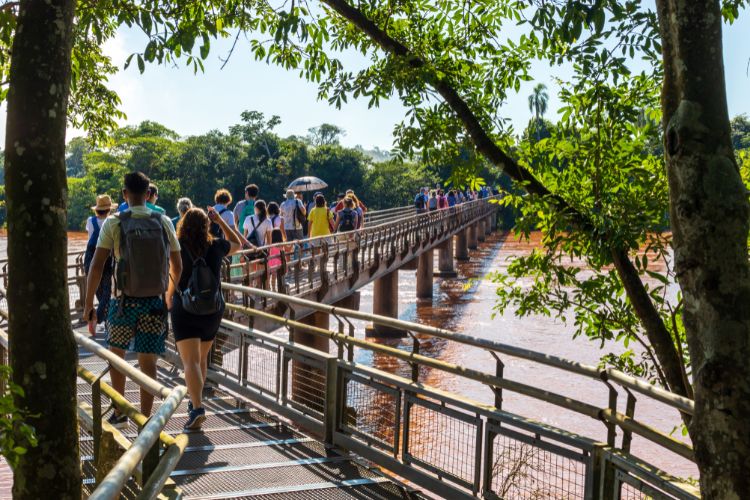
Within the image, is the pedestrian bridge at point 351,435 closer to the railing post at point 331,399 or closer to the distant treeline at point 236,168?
the railing post at point 331,399

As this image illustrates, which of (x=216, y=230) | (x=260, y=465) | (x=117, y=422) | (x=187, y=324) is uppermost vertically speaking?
(x=216, y=230)

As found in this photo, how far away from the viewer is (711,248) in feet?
9.52

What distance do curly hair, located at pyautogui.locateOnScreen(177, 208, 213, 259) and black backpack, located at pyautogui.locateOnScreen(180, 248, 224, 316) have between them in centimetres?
5

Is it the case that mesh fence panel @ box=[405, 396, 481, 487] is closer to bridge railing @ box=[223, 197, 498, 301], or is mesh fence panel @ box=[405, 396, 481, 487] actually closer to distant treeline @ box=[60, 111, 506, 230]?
bridge railing @ box=[223, 197, 498, 301]

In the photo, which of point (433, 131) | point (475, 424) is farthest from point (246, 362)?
point (475, 424)

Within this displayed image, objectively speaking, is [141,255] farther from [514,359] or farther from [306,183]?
[306,183]

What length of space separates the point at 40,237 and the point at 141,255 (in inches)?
76.1

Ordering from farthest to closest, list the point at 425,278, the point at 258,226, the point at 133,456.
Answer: the point at 425,278 → the point at 258,226 → the point at 133,456

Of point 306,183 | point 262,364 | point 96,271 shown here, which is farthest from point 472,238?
point 96,271

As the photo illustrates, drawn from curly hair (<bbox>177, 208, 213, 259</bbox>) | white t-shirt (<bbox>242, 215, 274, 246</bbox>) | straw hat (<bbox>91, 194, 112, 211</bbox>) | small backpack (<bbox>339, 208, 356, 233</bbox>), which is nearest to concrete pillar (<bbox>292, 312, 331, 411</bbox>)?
curly hair (<bbox>177, 208, 213, 259</bbox>)

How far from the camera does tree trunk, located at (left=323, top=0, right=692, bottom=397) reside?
5.60 meters

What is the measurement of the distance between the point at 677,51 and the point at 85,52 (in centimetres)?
470

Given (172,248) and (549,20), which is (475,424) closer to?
(172,248)

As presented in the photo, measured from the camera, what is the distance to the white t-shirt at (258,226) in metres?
13.2
